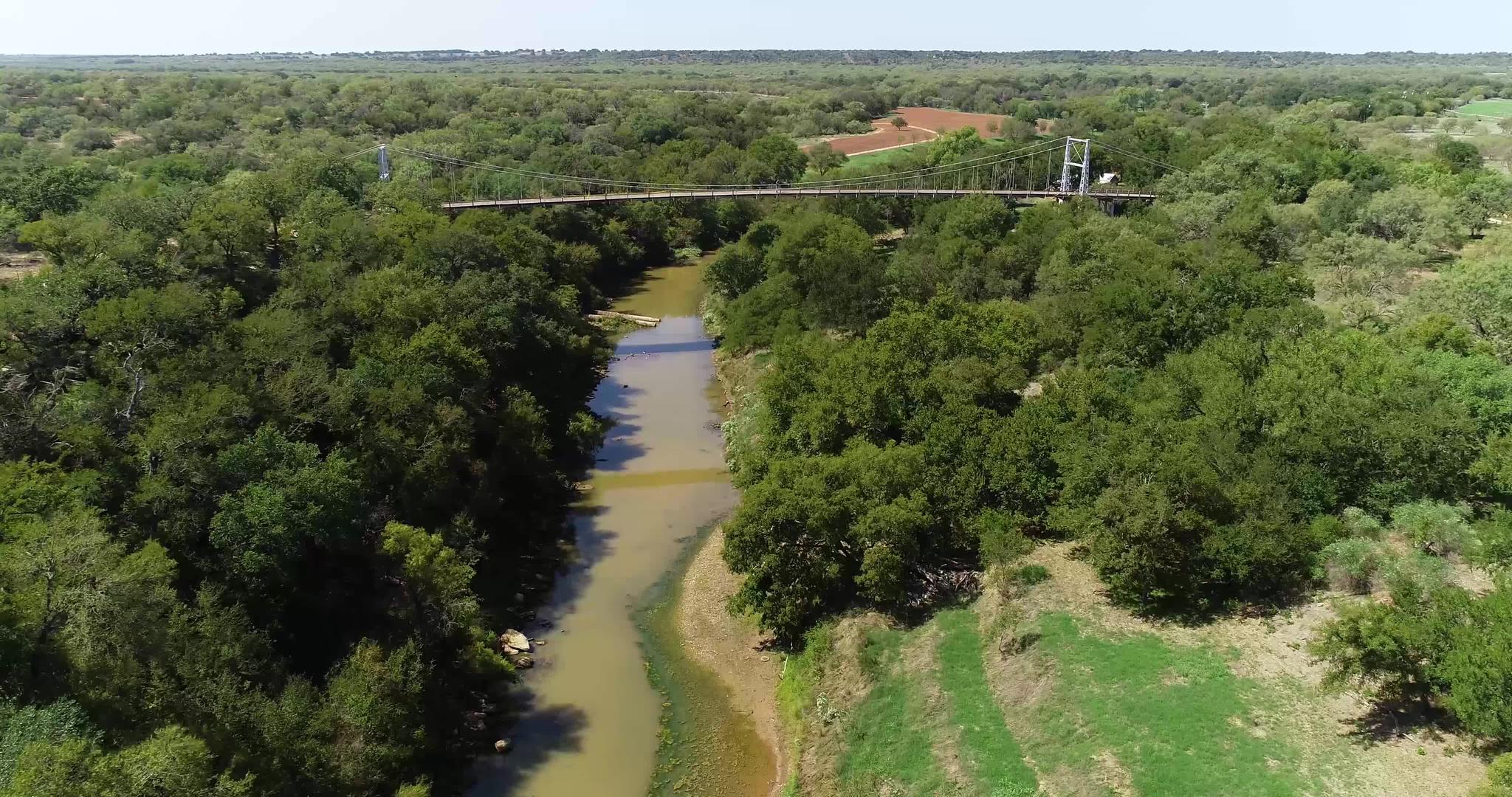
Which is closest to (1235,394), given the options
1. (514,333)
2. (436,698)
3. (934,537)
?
(934,537)

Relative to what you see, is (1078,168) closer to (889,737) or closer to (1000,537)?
(1000,537)

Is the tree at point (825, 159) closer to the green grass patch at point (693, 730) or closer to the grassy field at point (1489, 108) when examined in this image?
the green grass patch at point (693, 730)

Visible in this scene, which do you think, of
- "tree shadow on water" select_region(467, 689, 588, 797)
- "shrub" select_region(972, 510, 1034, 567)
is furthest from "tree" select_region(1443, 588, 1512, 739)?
"tree shadow on water" select_region(467, 689, 588, 797)

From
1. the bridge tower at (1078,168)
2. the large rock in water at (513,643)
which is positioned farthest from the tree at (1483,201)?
the large rock in water at (513,643)

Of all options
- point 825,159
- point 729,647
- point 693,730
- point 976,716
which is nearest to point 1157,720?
point 976,716

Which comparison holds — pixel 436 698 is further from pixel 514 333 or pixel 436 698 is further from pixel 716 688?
pixel 514 333

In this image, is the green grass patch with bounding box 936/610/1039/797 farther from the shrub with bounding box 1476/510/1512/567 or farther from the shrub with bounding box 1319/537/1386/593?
the shrub with bounding box 1476/510/1512/567

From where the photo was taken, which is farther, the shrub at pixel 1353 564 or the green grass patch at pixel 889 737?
the shrub at pixel 1353 564
